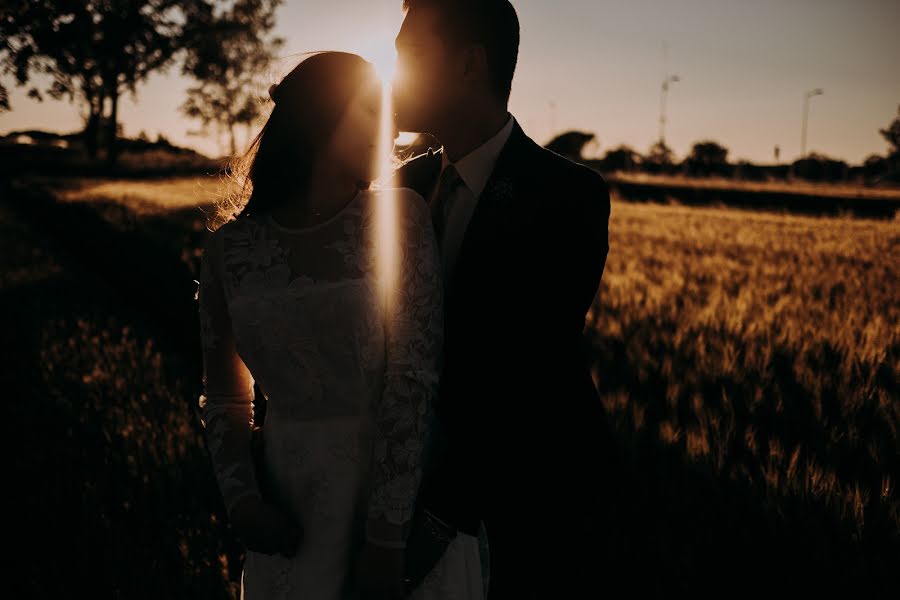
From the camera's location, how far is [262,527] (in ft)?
5.29

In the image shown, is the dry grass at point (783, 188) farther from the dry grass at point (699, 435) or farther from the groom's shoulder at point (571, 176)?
the groom's shoulder at point (571, 176)

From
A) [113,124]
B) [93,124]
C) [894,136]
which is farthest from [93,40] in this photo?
[894,136]

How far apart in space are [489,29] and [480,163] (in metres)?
0.40

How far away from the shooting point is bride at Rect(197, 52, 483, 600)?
152cm

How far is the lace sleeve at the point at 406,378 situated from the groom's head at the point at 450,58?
0.48 metres

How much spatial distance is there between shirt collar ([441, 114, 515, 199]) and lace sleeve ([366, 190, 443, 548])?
0.37 m

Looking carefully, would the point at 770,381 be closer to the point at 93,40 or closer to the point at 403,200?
the point at 403,200

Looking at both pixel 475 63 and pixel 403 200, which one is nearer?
pixel 403 200

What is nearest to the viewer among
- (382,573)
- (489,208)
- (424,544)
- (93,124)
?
(382,573)

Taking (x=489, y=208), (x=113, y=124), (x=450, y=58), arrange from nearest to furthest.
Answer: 1. (x=489, y=208)
2. (x=450, y=58)
3. (x=113, y=124)

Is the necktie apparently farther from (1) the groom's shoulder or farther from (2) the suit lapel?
(1) the groom's shoulder

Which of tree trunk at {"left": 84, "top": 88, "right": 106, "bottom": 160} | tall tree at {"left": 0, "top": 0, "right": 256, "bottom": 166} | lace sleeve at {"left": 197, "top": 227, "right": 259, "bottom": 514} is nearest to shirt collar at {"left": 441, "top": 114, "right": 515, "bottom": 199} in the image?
lace sleeve at {"left": 197, "top": 227, "right": 259, "bottom": 514}

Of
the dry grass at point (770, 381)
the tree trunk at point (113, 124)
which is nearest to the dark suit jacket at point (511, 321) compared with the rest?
the dry grass at point (770, 381)


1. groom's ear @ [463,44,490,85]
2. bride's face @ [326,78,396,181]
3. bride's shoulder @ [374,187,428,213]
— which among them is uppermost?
groom's ear @ [463,44,490,85]
